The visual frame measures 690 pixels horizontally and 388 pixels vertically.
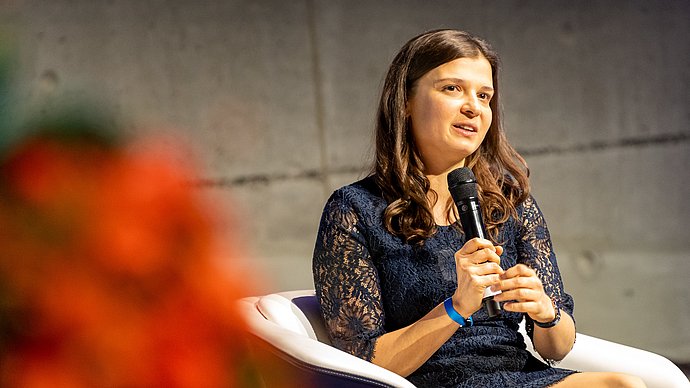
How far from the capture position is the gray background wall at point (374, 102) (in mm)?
3111

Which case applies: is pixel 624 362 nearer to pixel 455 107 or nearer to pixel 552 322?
pixel 552 322

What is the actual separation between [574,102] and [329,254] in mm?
1981

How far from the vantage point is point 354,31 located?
3285mm

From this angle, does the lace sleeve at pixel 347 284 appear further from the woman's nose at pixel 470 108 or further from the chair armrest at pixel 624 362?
the chair armrest at pixel 624 362

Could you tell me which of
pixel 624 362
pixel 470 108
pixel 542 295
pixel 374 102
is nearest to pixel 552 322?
pixel 542 295

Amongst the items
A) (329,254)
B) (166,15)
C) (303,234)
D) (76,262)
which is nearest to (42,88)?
(166,15)

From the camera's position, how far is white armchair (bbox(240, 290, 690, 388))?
5.18 ft

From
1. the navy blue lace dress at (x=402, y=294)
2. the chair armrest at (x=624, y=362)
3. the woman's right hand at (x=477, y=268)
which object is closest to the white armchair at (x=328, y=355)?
Result: the chair armrest at (x=624, y=362)

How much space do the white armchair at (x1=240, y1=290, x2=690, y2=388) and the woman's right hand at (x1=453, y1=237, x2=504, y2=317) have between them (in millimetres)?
208

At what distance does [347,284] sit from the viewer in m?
1.79

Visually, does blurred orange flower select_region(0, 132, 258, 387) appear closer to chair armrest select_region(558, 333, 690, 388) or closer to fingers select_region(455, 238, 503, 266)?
fingers select_region(455, 238, 503, 266)

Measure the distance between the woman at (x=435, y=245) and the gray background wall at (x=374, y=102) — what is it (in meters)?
1.20

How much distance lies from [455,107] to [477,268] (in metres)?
0.45

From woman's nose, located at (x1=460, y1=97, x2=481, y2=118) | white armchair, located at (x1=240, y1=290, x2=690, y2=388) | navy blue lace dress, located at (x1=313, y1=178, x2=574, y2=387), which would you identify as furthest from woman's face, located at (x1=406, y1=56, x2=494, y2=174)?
white armchair, located at (x1=240, y1=290, x2=690, y2=388)
